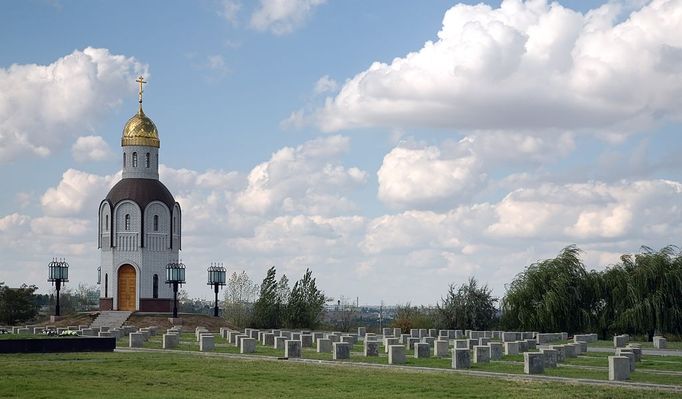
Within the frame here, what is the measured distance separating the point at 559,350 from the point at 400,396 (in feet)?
37.1

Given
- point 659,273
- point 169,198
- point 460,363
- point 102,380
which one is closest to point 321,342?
point 460,363

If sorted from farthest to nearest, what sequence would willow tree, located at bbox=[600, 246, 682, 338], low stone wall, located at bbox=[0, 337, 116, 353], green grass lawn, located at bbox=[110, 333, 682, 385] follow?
willow tree, located at bbox=[600, 246, 682, 338] → low stone wall, located at bbox=[0, 337, 116, 353] → green grass lawn, located at bbox=[110, 333, 682, 385]

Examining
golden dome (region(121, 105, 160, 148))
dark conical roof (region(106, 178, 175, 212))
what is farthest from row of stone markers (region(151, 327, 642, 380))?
golden dome (region(121, 105, 160, 148))

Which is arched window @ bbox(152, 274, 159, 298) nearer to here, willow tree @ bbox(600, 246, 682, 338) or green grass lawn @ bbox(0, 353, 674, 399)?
willow tree @ bbox(600, 246, 682, 338)

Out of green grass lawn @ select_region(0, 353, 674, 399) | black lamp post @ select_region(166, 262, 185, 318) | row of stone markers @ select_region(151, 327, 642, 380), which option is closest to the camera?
green grass lawn @ select_region(0, 353, 674, 399)

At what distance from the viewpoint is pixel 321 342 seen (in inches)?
1526

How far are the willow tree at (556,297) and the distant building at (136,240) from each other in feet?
82.6

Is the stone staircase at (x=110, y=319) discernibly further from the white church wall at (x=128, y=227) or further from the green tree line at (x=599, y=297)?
the green tree line at (x=599, y=297)

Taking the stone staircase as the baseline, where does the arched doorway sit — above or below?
above

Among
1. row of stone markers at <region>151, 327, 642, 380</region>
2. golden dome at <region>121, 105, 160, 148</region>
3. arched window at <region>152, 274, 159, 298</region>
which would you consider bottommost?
row of stone markers at <region>151, 327, 642, 380</region>

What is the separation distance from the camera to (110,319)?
67.5m

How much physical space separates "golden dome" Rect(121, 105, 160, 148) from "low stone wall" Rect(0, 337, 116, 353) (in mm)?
37311

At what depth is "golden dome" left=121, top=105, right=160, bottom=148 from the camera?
245ft

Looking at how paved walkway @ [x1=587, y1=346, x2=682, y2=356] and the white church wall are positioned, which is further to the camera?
the white church wall
